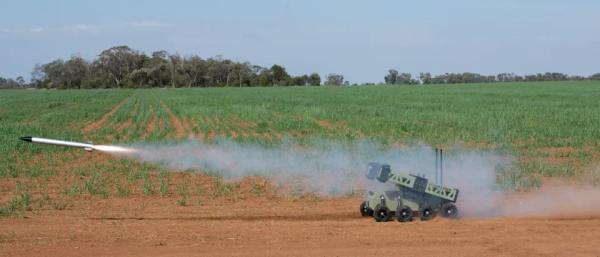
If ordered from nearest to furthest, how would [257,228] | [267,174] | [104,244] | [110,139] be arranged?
[104,244] → [257,228] → [267,174] → [110,139]

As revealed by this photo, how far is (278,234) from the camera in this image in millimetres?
10891

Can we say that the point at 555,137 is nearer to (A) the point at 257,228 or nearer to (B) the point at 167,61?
(A) the point at 257,228

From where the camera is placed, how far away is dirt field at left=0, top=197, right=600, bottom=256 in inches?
385

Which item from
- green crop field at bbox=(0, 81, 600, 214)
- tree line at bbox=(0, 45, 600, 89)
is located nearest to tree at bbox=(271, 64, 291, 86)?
tree line at bbox=(0, 45, 600, 89)

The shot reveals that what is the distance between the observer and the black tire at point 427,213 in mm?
12266

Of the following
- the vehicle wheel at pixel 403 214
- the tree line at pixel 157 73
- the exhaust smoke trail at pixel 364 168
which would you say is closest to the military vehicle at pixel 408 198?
the vehicle wheel at pixel 403 214

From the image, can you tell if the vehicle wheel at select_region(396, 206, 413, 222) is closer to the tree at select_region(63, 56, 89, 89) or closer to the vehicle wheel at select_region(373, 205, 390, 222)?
the vehicle wheel at select_region(373, 205, 390, 222)

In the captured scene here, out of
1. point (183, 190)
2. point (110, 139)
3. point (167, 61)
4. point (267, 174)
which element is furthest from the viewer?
point (167, 61)

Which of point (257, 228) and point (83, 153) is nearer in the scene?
point (257, 228)

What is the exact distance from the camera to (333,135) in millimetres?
28484

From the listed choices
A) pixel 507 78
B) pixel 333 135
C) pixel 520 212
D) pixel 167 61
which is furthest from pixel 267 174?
pixel 507 78

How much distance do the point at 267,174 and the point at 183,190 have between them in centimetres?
256

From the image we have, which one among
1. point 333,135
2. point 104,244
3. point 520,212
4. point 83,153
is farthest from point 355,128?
point 104,244

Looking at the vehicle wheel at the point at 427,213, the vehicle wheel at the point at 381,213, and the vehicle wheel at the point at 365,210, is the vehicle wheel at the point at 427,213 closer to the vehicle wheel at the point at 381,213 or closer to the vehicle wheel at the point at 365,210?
the vehicle wheel at the point at 381,213
